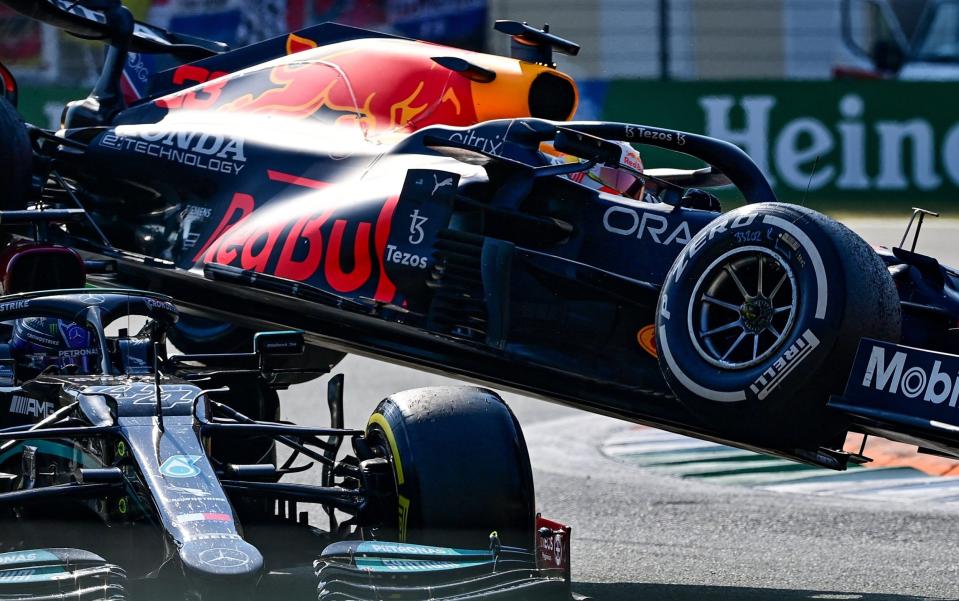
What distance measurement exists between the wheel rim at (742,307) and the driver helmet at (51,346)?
2.07 meters

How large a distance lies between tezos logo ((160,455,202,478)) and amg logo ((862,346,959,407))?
206 centimetres

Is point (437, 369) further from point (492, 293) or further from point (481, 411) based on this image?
point (481, 411)

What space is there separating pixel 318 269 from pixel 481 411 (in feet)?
5.88

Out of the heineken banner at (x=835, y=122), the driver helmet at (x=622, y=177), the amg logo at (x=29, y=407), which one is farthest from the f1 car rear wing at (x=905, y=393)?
the heineken banner at (x=835, y=122)

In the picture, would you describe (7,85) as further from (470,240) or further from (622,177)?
(622,177)

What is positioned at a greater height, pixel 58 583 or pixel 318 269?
pixel 318 269

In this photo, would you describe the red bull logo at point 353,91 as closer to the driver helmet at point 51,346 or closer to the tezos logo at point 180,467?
the driver helmet at point 51,346

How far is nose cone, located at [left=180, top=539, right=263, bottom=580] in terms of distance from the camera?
4078 mm

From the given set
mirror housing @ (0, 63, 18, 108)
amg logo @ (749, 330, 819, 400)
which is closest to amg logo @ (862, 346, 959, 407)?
amg logo @ (749, 330, 819, 400)

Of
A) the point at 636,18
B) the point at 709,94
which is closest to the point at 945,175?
the point at 709,94

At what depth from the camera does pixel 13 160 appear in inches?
295

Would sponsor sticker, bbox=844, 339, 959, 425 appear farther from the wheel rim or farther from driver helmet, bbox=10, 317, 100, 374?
driver helmet, bbox=10, 317, 100, 374

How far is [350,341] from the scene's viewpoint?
22.2 ft

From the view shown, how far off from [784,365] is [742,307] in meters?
0.30
